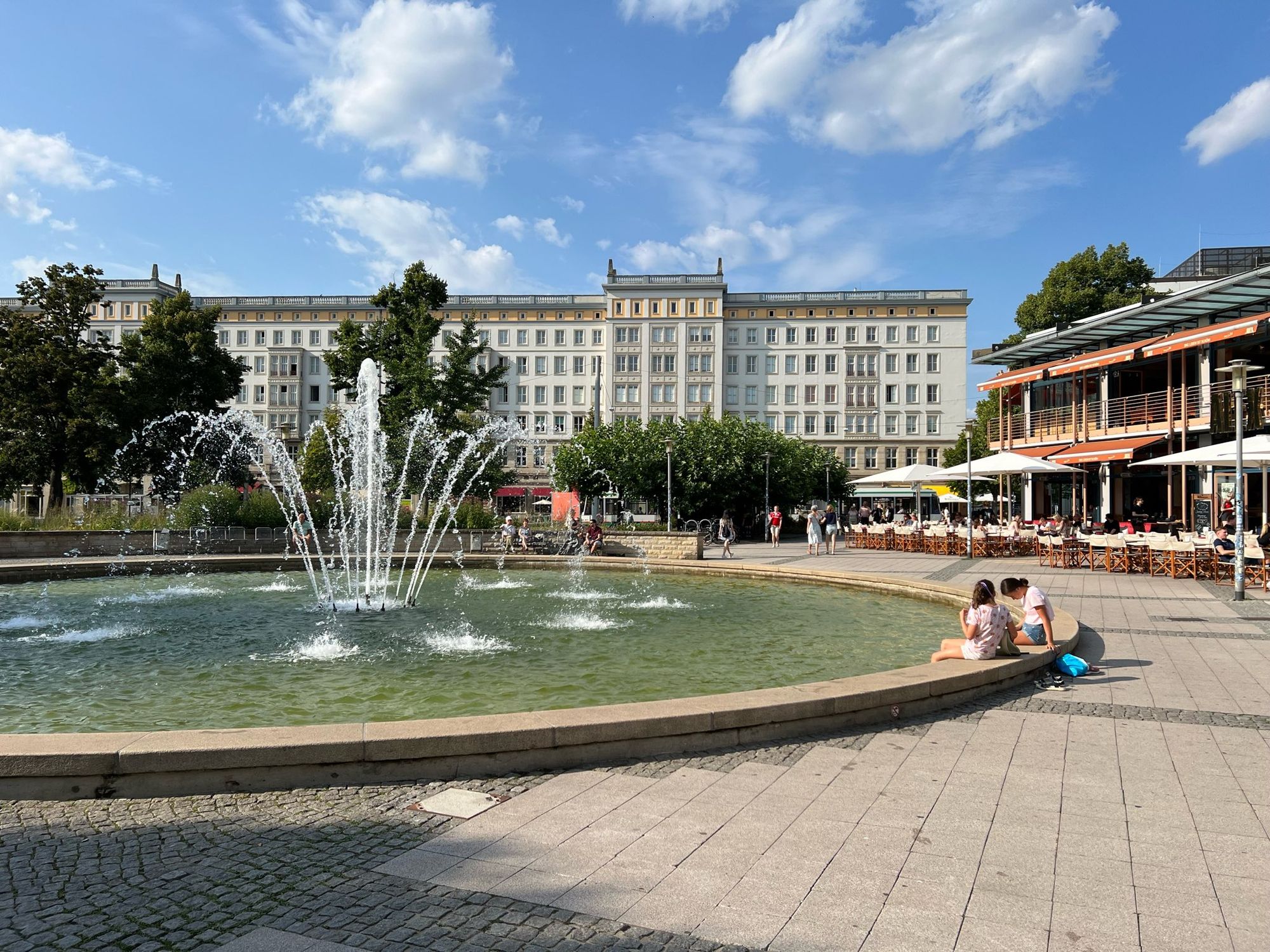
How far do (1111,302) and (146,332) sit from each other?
49.1 m

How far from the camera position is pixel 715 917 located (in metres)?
3.28

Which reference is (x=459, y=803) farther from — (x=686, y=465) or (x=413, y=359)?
(x=686, y=465)

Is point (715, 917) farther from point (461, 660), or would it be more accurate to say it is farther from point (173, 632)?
point (173, 632)

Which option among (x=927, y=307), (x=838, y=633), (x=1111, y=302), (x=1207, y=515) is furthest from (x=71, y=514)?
(x=927, y=307)

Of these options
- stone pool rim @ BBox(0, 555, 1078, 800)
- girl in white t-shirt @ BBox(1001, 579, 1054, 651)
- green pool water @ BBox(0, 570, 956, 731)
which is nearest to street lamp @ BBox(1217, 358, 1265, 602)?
green pool water @ BBox(0, 570, 956, 731)

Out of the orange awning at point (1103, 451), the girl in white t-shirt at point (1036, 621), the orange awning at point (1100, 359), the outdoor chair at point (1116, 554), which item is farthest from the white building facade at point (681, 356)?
the girl in white t-shirt at point (1036, 621)

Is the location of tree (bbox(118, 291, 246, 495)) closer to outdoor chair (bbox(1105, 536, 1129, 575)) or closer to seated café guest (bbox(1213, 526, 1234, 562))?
outdoor chair (bbox(1105, 536, 1129, 575))

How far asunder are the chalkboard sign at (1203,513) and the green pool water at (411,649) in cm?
1485

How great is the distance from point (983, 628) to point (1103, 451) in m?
24.4

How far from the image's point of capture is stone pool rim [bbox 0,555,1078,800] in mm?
4582

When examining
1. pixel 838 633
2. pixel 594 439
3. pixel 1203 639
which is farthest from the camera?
pixel 594 439

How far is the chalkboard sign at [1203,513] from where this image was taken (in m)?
24.2

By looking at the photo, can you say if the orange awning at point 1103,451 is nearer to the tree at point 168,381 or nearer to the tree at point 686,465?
the tree at point 686,465

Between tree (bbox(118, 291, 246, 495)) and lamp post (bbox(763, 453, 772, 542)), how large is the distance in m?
27.0
